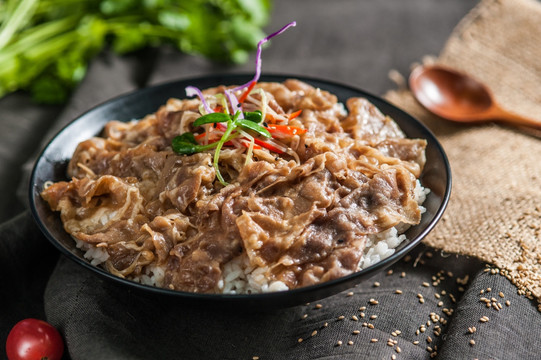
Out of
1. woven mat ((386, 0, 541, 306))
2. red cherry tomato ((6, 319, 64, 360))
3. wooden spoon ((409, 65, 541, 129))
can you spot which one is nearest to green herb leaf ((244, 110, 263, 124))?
woven mat ((386, 0, 541, 306))

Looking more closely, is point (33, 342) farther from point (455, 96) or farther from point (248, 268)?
point (455, 96)

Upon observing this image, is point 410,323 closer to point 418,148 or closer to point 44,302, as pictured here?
point 418,148

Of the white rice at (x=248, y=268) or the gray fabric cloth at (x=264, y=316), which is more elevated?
the white rice at (x=248, y=268)

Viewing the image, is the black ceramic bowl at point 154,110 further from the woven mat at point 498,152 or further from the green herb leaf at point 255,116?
the green herb leaf at point 255,116

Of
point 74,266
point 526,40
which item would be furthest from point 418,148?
point 526,40

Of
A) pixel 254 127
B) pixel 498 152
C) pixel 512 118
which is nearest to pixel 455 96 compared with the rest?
pixel 512 118

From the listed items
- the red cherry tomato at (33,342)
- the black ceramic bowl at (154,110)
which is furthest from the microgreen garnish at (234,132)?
the red cherry tomato at (33,342)

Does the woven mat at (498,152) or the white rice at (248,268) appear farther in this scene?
the woven mat at (498,152)
